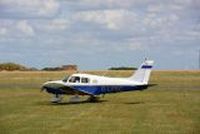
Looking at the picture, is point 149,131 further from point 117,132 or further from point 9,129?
point 9,129

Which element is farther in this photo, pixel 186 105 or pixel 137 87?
pixel 137 87

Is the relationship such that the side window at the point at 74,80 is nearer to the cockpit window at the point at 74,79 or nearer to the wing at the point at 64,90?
the cockpit window at the point at 74,79

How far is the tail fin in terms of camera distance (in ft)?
137

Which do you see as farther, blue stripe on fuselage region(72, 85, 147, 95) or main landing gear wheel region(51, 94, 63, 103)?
blue stripe on fuselage region(72, 85, 147, 95)

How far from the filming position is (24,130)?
77.6 ft

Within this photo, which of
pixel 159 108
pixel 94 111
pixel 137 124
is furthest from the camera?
pixel 159 108

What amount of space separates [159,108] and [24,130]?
43.7 feet

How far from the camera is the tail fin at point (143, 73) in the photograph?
4162 cm

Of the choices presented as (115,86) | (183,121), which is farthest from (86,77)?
(183,121)

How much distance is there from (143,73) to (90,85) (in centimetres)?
374

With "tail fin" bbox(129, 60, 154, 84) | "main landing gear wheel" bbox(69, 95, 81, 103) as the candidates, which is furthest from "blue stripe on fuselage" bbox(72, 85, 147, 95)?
"main landing gear wheel" bbox(69, 95, 81, 103)

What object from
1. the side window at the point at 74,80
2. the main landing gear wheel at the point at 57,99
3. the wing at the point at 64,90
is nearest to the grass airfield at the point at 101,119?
the wing at the point at 64,90

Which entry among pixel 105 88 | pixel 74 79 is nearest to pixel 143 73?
pixel 105 88

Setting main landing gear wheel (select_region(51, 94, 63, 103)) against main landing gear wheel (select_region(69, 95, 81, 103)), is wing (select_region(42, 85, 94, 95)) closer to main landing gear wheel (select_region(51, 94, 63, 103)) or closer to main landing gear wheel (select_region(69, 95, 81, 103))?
main landing gear wheel (select_region(51, 94, 63, 103))
